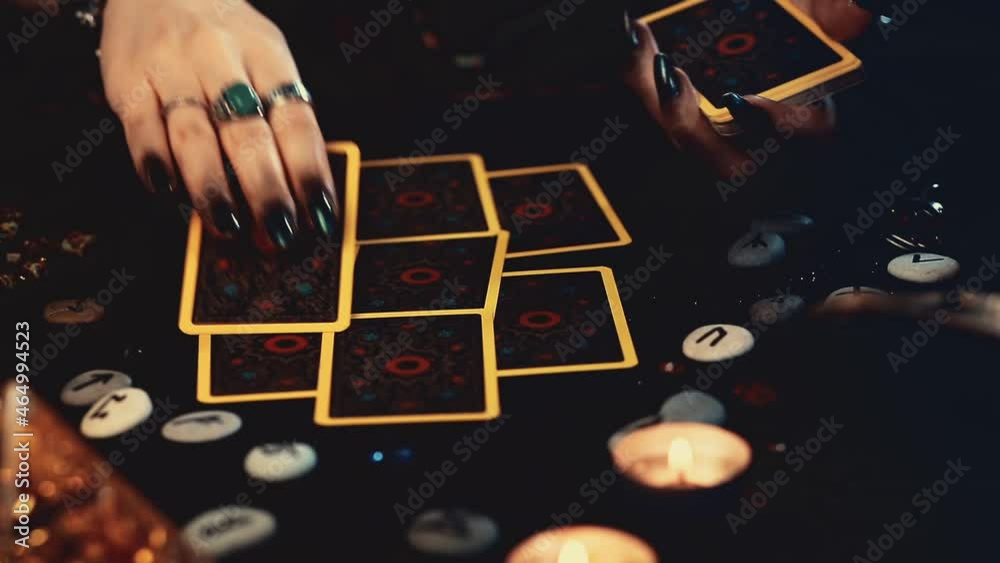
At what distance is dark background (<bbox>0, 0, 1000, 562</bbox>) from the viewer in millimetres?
808

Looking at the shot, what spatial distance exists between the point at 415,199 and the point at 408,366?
39cm

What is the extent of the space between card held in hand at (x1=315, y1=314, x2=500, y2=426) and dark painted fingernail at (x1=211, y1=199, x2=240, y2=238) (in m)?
0.18

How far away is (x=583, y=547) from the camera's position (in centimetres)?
A: 76

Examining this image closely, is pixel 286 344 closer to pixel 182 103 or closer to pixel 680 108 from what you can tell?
pixel 182 103

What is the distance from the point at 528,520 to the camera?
810 millimetres

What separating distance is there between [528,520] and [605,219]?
55cm

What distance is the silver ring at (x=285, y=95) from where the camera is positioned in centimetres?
116

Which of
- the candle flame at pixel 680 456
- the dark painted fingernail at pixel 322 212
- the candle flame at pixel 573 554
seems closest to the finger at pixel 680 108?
the dark painted fingernail at pixel 322 212

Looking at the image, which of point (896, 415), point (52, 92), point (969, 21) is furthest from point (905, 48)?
point (52, 92)

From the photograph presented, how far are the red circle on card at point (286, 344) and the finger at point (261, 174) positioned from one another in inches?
4.5

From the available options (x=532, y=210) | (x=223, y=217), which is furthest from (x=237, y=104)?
(x=532, y=210)

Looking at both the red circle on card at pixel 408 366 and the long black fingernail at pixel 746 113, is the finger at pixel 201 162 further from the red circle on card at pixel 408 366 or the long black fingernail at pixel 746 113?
the long black fingernail at pixel 746 113

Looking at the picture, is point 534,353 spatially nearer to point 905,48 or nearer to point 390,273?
→ point 390,273

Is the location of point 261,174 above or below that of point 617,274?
above
